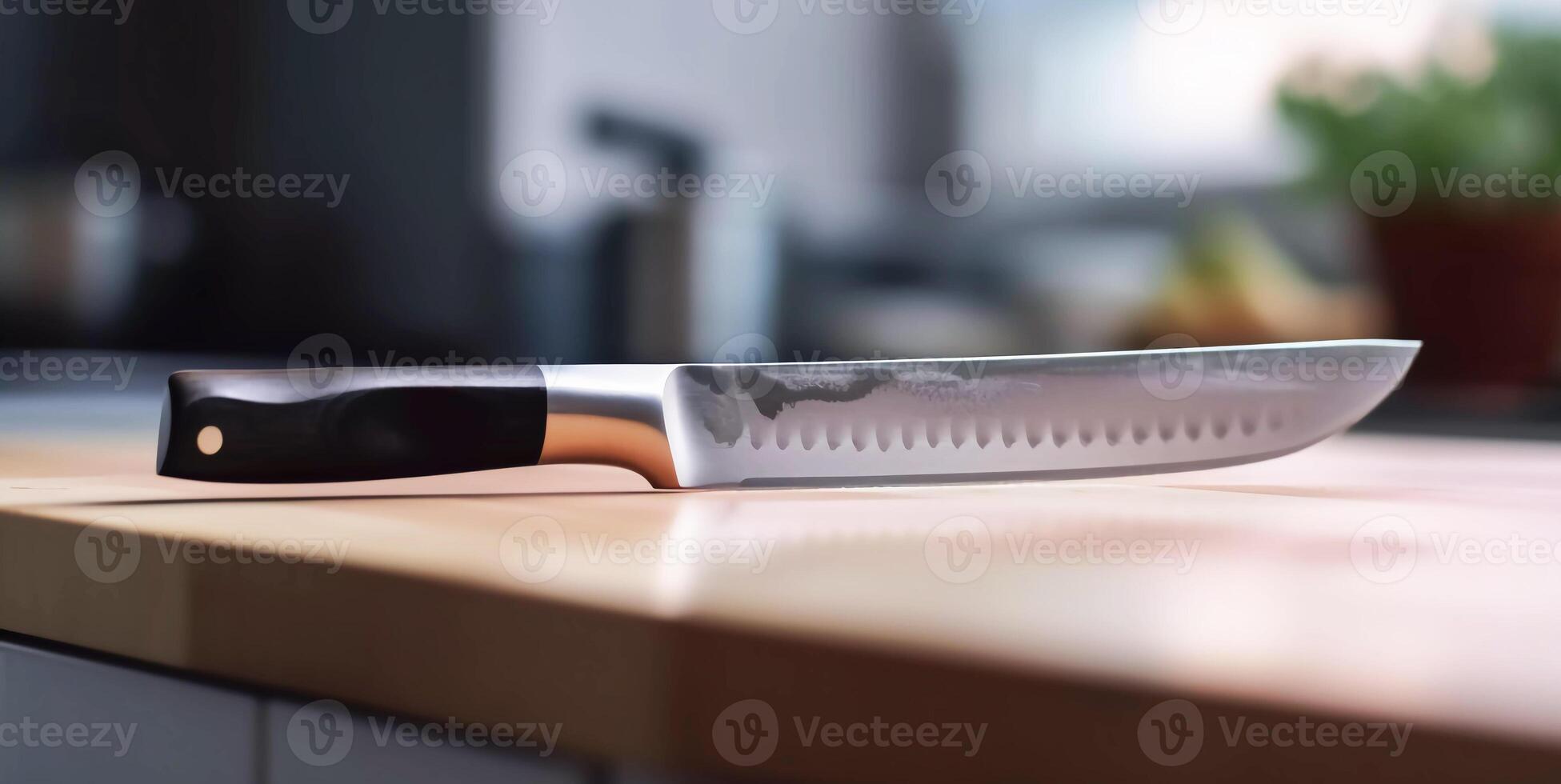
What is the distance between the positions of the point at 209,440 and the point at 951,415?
0.30 meters

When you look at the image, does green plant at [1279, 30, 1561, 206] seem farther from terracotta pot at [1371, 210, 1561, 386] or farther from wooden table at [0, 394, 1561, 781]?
wooden table at [0, 394, 1561, 781]

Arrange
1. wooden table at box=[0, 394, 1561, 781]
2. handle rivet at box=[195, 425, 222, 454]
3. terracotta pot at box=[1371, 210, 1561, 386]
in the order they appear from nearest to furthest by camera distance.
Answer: wooden table at box=[0, 394, 1561, 781]
handle rivet at box=[195, 425, 222, 454]
terracotta pot at box=[1371, 210, 1561, 386]

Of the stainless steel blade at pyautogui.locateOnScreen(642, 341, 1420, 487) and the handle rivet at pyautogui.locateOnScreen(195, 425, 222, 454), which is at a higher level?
the stainless steel blade at pyautogui.locateOnScreen(642, 341, 1420, 487)

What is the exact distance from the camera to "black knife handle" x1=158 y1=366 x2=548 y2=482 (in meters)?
0.39

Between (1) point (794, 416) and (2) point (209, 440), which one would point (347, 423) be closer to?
(2) point (209, 440)

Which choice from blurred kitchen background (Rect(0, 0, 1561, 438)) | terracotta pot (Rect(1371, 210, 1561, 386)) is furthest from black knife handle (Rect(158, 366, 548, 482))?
terracotta pot (Rect(1371, 210, 1561, 386))

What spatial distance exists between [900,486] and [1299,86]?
21.4 inches

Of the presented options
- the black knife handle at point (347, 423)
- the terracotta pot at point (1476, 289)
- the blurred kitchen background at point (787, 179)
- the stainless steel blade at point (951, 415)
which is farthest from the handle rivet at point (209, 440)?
the terracotta pot at point (1476, 289)

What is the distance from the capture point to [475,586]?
28cm

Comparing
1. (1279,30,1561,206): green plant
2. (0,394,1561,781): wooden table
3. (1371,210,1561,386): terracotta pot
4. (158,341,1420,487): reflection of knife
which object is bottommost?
(0,394,1561,781): wooden table

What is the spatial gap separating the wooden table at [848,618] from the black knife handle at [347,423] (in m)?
0.02

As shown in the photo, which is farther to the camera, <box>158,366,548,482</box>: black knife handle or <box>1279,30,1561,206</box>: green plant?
<box>1279,30,1561,206</box>: green plant

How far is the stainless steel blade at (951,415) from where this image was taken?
448mm

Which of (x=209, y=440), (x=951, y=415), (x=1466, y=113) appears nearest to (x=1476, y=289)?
(x=1466, y=113)
